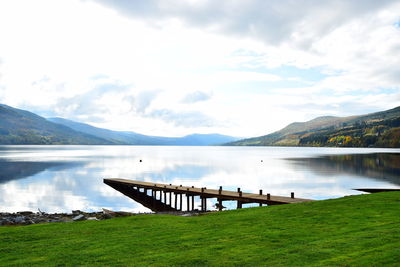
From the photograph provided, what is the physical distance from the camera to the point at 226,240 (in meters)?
14.9

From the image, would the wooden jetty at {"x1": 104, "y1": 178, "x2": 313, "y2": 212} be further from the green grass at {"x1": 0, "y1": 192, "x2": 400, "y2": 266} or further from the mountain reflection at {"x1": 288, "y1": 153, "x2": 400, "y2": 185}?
the mountain reflection at {"x1": 288, "y1": 153, "x2": 400, "y2": 185}

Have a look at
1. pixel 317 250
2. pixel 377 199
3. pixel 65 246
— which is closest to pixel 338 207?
pixel 377 199

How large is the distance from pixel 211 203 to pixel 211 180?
2955 cm

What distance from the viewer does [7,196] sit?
58.8 metres

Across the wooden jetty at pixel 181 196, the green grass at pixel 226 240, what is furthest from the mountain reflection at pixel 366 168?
the green grass at pixel 226 240

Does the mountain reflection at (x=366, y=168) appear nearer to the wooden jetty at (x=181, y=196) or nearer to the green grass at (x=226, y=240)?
the wooden jetty at (x=181, y=196)

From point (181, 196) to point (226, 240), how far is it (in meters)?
36.9

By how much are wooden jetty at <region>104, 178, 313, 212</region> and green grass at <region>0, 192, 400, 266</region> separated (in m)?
17.5

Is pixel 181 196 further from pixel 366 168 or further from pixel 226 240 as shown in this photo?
→ pixel 366 168

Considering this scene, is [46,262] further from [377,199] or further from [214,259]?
[377,199]

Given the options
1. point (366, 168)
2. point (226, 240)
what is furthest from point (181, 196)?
point (366, 168)

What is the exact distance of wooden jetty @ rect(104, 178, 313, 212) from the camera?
39156 mm

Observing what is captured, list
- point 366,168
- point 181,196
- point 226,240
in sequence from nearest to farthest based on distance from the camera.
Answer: point 226,240
point 181,196
point 366,168

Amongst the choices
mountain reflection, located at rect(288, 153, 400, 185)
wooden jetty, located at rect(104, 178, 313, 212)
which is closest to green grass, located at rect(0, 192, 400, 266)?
wooden jetty, located at rect(104, 178, 313, 212)
